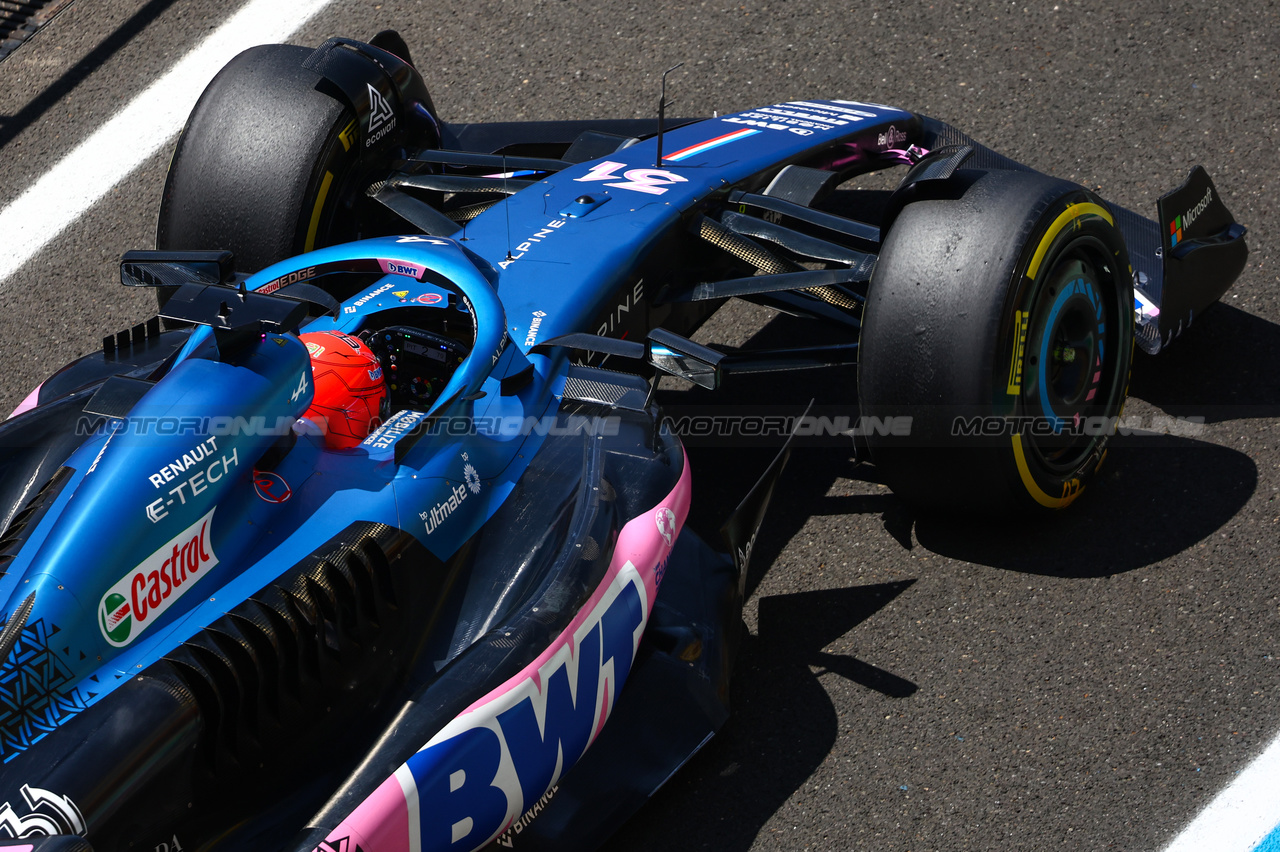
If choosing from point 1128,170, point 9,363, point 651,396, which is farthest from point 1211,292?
point 9,363

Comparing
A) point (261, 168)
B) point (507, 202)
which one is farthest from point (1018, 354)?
point (261, 168)

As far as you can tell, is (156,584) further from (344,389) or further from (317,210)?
(317,210)

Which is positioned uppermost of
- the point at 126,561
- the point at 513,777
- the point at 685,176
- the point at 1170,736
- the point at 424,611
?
the point at 685,176

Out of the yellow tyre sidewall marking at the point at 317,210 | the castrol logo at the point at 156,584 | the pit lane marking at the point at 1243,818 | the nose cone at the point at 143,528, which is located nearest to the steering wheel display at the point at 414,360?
the nose cone at the point at 143,528

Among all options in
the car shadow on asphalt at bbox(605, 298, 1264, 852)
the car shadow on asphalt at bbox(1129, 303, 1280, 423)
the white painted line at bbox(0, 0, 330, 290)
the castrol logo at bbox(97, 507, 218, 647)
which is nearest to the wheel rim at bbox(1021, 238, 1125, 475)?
the car shadow on asphalt at bbox(605, 298, 1264, 852)

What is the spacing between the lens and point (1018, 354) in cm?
382

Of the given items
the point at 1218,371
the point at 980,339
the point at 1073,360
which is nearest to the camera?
the point at 980,339

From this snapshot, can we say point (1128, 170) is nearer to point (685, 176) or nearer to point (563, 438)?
point (685, 176)

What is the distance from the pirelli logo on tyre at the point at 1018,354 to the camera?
3.78 metres

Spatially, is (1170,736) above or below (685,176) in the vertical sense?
below

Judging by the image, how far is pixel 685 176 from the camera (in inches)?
179

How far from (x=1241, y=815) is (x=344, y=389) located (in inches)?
104

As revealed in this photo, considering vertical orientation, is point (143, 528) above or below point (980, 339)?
below

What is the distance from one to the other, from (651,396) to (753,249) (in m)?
0.89
